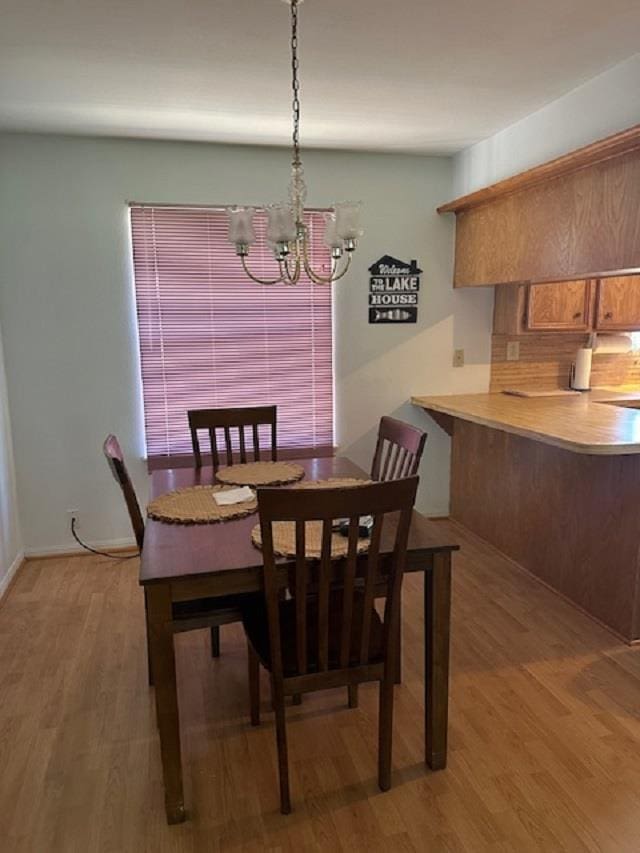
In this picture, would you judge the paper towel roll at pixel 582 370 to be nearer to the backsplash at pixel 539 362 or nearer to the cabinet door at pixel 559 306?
the backsplash at pixel 539 362

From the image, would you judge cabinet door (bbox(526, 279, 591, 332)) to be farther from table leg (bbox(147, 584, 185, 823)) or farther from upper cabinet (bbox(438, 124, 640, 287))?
table leg (bbox(147, 584, 185, 823))

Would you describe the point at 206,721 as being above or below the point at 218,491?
below

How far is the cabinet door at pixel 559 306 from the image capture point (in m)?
3.58

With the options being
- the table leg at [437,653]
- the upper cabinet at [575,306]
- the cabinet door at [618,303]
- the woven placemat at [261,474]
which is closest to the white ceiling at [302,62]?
the upper cabinet at [575,306]

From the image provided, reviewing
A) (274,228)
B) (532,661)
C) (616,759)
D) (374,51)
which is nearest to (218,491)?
(274,228)

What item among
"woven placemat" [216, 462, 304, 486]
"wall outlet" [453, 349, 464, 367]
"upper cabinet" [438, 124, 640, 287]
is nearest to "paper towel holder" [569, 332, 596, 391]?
"wall outlet" [453, 349, 464, 367]

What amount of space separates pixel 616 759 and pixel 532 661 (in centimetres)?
55

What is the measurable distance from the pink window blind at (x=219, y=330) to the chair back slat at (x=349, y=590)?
6.96ft

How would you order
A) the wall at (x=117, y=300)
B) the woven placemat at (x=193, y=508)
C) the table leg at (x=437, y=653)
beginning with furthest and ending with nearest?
the wall at (x=117, y=300), the woven placemat at (x=193, y=508), the table leg at (x=437, y=653)

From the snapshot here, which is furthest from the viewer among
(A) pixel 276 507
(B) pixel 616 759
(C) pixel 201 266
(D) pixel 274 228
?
(C) pixel 201 266

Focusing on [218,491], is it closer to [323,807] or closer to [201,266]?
[323,807]

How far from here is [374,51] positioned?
7.16ft

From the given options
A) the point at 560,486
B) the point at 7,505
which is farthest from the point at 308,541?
the point at 7,505

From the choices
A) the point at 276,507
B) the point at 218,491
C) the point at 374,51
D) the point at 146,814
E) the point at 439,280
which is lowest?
the point at 146,814
